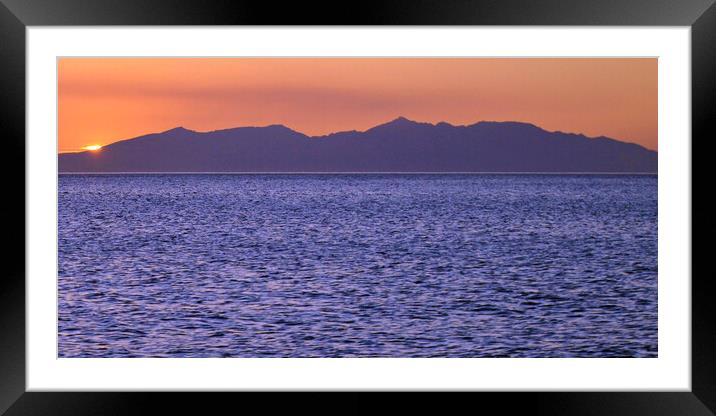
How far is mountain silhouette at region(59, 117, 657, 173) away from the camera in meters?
Result: 56.9

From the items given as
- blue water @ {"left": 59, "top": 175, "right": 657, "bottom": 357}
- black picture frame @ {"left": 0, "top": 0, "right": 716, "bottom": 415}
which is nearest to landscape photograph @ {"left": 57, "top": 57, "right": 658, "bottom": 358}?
blue water @ {"left": 59, "top": 175, "right": 657, "bottom": 357}

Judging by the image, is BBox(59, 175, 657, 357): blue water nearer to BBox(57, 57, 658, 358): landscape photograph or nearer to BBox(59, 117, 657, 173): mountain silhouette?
BBox(57, 57, 658, 358): landscape photograph

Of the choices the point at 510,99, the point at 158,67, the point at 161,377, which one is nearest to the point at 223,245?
the point at 161,377

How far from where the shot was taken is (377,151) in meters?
60.0

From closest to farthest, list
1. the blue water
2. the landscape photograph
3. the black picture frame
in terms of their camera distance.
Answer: the black picture frame, the blue water, the landscape photograph

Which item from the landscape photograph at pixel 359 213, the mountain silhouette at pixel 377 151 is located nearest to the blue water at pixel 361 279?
the landscape photograph at pixel 359 213

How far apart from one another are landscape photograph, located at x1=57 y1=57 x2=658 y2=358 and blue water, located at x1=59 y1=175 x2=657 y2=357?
0.08 meters
